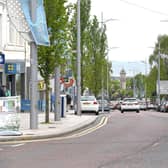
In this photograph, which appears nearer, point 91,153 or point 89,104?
point 91,153

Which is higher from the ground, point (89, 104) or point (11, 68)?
point (11, 68)

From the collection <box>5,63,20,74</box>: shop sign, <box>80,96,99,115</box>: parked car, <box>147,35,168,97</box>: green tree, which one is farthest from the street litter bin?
<box>147,35,168,97</box>: green tree

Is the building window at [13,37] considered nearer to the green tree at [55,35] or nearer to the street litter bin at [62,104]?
the street litter bin at [62,104]

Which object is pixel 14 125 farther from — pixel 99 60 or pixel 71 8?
pixel 99 60

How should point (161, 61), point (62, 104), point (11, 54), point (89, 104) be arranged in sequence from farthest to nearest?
point (161, 61) → point (89, 104) → point (11, 54) → point (62, 104)

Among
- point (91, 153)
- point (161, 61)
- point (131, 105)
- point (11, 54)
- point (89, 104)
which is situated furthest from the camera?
point (161, 61)

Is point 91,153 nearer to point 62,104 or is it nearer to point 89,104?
point 62,104

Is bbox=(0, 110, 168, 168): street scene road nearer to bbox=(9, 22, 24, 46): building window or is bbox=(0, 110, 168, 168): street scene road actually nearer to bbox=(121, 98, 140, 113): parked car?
bbox=(9, 22, 24, 46): building window

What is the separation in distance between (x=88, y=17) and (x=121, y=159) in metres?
43.9

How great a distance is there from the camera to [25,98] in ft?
159

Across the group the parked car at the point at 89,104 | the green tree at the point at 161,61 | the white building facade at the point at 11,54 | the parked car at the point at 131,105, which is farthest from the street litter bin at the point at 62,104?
the green tree at the point at 161,61

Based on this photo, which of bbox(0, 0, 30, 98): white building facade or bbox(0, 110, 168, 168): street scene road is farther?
bbox(0, 0, 30, 98): white building facade

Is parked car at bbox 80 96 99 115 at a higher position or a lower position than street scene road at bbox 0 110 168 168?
higher

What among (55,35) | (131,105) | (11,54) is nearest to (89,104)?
(11,54)
